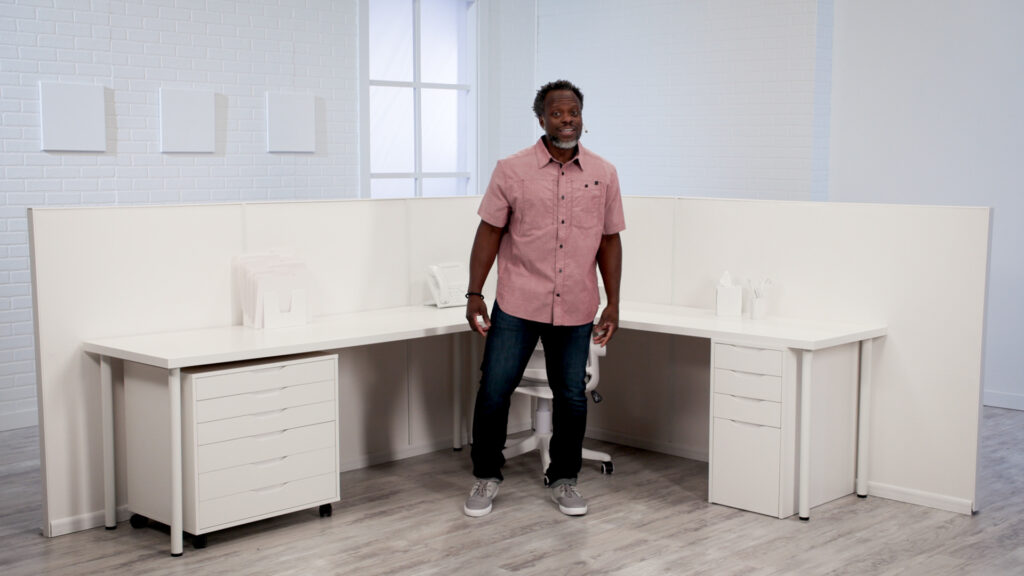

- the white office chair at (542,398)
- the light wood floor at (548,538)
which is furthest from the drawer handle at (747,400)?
the white office chair at (542,398)

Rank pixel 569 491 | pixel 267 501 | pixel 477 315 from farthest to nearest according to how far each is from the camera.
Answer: pixel 569 491, pixel 477 315, pixel 267 501

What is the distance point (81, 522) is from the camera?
11.8 ft

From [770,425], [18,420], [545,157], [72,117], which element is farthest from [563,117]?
[18,420]

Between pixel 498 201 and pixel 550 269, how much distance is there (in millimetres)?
283

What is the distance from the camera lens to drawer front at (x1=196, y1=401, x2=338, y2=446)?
331cm

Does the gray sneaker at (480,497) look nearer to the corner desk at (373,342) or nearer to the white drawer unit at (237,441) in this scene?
the white drawer unit at (237,441)

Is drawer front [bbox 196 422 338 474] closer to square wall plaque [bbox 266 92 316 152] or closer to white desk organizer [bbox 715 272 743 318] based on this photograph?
white desk organizer [bbox 715 272 743 318]

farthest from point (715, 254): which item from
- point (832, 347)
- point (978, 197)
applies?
point (978, 197)

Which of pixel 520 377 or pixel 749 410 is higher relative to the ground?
pixel 520 377

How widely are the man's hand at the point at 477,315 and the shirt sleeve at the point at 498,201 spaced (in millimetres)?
268

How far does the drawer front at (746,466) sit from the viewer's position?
373 centimetres

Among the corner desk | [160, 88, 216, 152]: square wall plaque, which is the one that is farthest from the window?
the corner desk

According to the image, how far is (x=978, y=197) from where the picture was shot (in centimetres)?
559

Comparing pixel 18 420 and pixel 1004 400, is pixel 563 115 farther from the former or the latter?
pixel 1004 400
